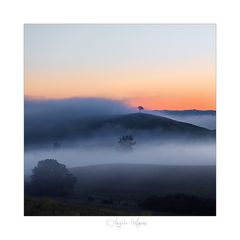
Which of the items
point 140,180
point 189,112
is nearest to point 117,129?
point 140,180

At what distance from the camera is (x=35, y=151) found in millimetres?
3629

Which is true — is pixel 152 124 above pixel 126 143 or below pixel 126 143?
above

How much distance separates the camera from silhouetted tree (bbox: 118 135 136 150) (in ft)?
11.9

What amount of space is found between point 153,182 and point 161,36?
1.11 metres

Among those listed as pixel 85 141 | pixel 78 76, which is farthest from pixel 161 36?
pixel 85 141

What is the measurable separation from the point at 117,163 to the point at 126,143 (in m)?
0.17

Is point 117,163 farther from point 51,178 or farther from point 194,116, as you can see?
Answer: point 194,116

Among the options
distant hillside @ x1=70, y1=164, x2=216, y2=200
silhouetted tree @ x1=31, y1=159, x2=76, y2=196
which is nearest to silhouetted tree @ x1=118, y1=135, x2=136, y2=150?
distant hillside @ x1=70, y1=164, x2=216, y2=200

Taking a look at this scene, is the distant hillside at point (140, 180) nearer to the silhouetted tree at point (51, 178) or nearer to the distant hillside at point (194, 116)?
the silhouetted tree at point (51, 178)

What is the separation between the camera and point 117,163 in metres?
3.62
